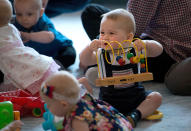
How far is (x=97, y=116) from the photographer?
119 cm

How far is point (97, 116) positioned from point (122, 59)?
31 cm

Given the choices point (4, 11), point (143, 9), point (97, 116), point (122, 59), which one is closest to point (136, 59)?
point (122, 59)

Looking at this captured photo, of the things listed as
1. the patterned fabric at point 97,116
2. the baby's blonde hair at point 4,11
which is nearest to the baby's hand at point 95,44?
the patterned fabric at point 97,116

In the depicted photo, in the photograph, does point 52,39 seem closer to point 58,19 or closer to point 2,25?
point 2,25

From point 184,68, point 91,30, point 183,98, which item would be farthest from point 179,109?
point 91,30

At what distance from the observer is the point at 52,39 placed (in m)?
2.01

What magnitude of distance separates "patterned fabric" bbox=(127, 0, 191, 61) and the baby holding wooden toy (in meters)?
0.39

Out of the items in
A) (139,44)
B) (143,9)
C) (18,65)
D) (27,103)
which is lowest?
(27,103)

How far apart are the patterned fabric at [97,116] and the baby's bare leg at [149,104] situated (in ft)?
0.58

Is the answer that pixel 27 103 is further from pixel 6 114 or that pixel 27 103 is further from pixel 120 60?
pixel 120 60

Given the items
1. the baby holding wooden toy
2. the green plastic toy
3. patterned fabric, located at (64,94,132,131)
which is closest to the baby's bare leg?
the baby holding wooden toy

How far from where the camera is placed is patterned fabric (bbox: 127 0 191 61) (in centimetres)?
182

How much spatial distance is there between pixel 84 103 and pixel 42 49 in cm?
93

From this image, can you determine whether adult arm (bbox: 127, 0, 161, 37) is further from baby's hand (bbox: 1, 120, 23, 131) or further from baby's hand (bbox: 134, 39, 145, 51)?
baby's hand (bbox: 1, 120, 23, 131)
